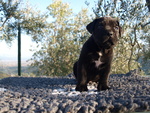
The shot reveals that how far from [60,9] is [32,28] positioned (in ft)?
5.32

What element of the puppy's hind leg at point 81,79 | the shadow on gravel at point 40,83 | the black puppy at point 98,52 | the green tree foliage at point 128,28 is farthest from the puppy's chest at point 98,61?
the green tree foliage at point 128,28

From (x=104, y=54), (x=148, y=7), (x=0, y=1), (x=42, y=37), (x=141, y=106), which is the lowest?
(x=141, y=106)

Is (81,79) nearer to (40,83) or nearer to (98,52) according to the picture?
(98,52)

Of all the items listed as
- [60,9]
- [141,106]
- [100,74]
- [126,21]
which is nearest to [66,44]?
[60,9]

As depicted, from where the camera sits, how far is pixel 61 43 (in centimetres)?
785

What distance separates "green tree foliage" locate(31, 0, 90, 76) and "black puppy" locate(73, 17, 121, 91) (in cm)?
435

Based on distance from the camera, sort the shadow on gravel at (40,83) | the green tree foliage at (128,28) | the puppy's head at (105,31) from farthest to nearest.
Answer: the green tree foliage at (128,28) → the shadow on gravel at (40,83) → the puppy's head at (105,31)

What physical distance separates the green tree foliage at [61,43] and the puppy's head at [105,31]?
181 inches

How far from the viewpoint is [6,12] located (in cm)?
751

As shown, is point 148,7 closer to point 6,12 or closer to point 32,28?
point 32,28

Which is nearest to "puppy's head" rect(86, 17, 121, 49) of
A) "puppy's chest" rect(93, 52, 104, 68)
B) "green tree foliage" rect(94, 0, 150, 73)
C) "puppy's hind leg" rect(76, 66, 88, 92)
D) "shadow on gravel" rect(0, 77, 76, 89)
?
"puppy's chest" rect(93, 52, 104, 68)

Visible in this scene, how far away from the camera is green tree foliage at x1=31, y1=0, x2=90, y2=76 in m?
7.68

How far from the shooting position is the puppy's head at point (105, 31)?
2662mm

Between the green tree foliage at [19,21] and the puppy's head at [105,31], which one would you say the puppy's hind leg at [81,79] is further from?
the green tree foliage at [19,21]
